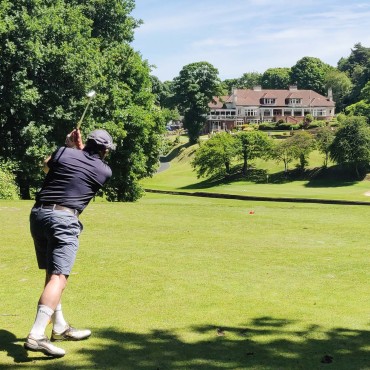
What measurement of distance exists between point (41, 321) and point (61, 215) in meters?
1.22

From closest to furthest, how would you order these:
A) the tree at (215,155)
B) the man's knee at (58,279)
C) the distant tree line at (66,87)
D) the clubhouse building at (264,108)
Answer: the man's knee at (58,279)
the distant tree line at (66,87)
the tree at (215,155)
the clubhouse building at (264,108)

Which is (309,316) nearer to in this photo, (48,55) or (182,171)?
(48,55)

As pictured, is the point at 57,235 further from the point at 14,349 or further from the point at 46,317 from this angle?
the point at 14,349

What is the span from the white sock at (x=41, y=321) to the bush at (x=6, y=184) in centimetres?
2601

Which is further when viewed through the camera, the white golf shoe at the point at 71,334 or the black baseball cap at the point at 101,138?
the black baseball cap at the point at 101,138

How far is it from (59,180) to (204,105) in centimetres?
11338

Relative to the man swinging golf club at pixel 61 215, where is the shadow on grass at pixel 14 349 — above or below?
below

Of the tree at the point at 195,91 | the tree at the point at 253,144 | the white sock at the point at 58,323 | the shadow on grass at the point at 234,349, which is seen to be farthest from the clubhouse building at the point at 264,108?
the white sock at the point at 58,323

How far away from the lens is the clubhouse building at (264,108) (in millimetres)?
147250

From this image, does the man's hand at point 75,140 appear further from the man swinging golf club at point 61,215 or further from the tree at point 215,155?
the tree at point 215,155

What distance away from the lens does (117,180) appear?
4206cm

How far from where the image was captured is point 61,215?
620 centimetres

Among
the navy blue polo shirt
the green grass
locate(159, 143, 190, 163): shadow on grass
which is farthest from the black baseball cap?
locate(159, 143, 190, 163): shadow on grass

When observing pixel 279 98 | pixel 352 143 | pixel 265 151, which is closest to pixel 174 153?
pixel 265 151
